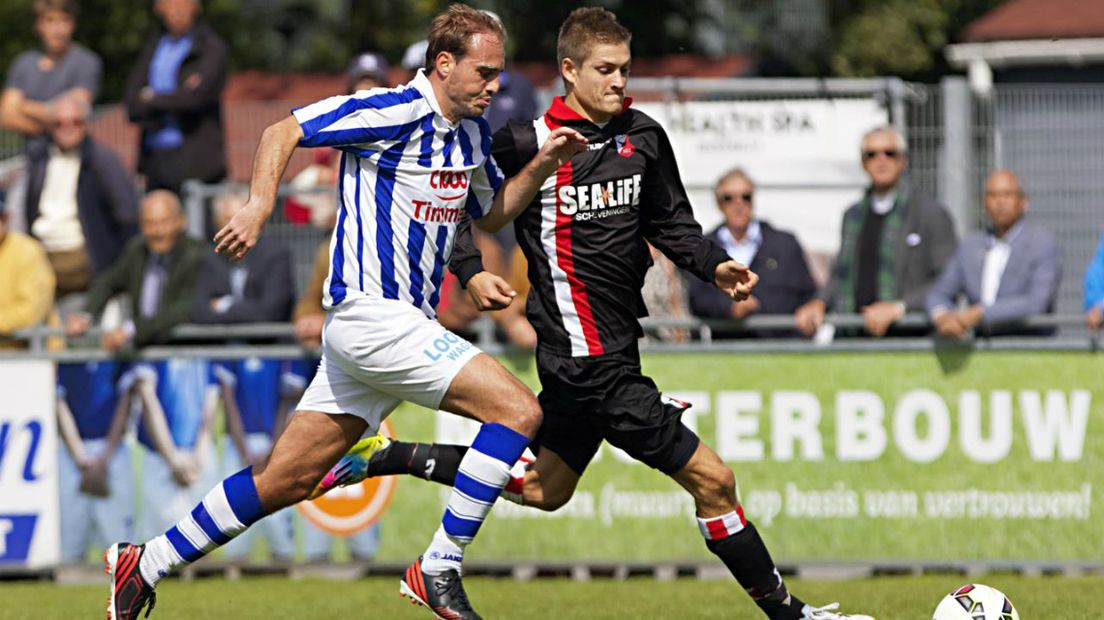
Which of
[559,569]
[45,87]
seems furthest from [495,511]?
[45,87]

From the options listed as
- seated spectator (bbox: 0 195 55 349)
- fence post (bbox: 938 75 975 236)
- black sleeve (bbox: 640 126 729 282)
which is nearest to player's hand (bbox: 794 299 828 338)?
fence post (bbox: 938 75 975 236)

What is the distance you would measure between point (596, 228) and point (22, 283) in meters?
5.59

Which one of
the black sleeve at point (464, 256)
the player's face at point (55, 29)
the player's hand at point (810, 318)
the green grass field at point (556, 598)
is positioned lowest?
the green grass field at point (556, 598)

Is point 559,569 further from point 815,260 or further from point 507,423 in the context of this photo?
point 507,423

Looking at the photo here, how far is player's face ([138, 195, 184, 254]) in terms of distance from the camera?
11.7 metres

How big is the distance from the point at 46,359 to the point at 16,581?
1.44m

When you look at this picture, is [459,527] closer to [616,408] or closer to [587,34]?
[616,408]

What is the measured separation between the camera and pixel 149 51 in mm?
13938

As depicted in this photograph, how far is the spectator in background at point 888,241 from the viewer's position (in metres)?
11.0

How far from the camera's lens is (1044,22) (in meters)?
22.2

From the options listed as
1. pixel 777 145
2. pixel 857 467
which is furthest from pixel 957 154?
pixel 857 467

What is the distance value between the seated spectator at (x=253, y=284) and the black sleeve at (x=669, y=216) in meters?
4.31

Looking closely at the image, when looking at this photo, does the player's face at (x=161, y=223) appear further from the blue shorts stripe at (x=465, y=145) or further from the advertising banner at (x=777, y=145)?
the blue shorts stripe at (x=465, y=145)

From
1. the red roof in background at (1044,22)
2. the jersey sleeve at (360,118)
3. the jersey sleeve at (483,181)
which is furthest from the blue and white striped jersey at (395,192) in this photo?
the red roof in background at (1044,22)
